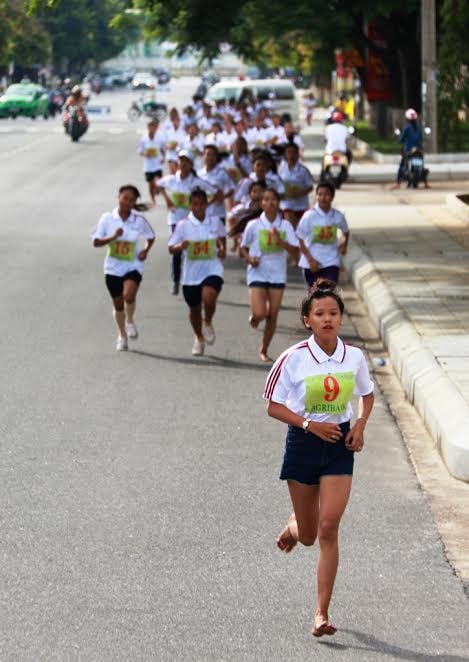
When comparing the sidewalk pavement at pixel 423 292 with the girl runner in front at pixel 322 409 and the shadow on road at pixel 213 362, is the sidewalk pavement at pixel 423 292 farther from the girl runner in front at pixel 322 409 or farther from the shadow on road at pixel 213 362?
the girl runner in front at pixel 322 409

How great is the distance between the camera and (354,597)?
7926 millimetres

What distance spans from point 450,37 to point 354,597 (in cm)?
2750

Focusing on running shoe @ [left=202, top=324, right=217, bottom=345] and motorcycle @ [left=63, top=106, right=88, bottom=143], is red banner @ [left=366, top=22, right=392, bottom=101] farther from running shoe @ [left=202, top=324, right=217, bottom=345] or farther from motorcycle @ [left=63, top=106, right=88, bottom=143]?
running shoe @ [left=202, top=324, right=217, bottom=345]

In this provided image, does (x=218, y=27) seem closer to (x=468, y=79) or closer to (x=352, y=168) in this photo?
(x=352, y=168)

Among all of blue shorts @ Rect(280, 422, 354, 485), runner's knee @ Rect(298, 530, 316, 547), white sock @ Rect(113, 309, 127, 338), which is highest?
blue shorts @ Rect(280, 422, 354, 485)

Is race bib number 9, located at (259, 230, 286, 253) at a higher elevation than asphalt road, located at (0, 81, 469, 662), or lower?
higher

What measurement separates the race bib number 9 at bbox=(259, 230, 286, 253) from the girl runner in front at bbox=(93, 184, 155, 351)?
1.10 metres

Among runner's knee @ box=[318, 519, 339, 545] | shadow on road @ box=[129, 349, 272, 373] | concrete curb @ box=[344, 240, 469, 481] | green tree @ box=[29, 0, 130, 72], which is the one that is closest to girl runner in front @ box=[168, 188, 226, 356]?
shadow on road @ box=[129, 349, 272, 373]

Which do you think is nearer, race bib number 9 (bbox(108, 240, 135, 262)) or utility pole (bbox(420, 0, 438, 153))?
race bib number 9 (bbox(108, 240, 135, 262))

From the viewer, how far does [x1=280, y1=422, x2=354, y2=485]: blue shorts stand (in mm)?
7453

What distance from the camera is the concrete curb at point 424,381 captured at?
423 inches

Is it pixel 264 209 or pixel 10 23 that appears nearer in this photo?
pixel 264 209

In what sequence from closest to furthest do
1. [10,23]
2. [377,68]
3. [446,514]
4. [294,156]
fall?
[446,514]
[294,156]
[377,68]
[10,23]

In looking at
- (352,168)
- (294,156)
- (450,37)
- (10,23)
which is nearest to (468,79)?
(450,37)
